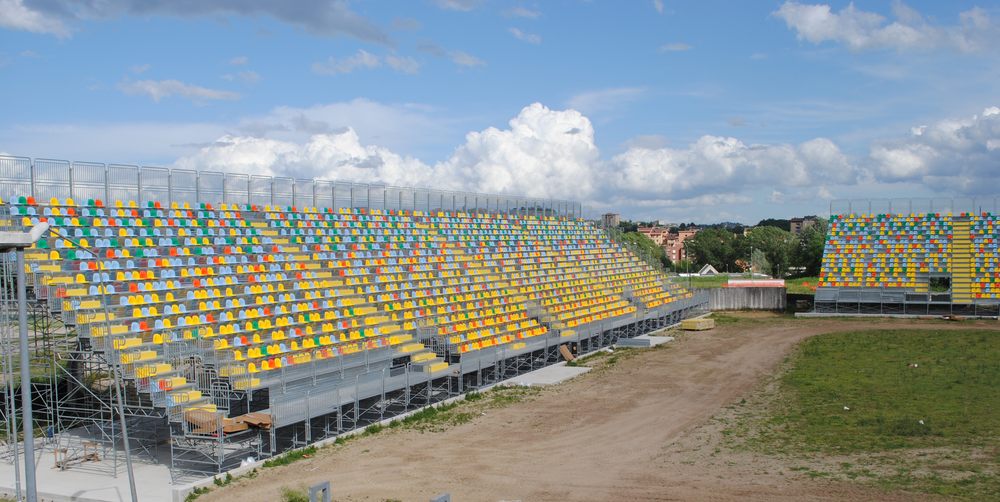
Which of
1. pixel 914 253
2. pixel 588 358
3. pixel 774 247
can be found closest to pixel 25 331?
pixel 588 358

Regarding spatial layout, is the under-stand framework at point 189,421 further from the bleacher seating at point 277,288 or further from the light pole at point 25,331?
the light pole at point 25,331

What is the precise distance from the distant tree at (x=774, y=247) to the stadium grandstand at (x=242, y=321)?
6483 cm

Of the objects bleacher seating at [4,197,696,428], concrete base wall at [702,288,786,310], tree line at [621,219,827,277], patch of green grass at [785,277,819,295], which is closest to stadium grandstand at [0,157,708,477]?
bleacher seating at [4,197,696,428]

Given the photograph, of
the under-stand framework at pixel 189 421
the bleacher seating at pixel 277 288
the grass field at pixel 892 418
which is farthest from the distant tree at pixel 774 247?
the under-stand framework at pixel 189 421

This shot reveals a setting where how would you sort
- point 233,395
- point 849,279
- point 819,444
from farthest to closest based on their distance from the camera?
point 849,279, point 233,395, point 819,444

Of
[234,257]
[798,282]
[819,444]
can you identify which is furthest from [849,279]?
[234,257]

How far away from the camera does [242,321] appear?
2300 cm

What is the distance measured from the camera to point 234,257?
1007 inches

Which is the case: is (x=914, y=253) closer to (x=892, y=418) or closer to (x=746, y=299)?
(x=746, y=299)

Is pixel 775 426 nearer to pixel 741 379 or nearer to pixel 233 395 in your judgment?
pixel 741 379

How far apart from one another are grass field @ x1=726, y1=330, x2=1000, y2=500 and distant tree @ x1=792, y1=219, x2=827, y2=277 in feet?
158

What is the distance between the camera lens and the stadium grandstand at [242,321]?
1973 cm

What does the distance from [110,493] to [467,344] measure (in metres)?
13.9

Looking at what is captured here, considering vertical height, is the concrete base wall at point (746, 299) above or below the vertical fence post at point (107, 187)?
below
